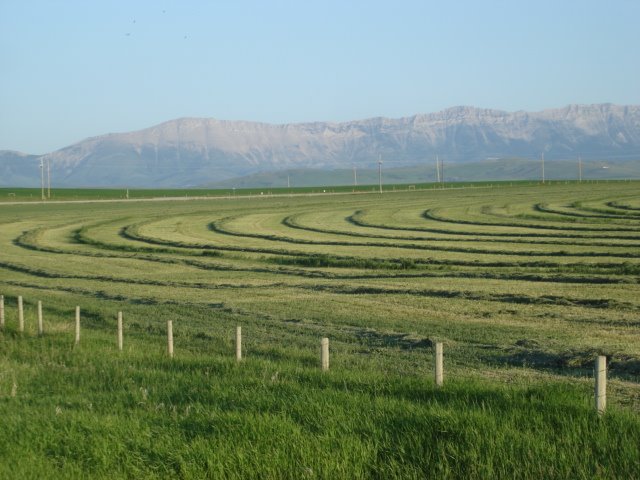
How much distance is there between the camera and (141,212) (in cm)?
9219

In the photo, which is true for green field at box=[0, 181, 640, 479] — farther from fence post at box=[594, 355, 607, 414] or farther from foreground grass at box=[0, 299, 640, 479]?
fence post at box=[594, 355, 607, 414]

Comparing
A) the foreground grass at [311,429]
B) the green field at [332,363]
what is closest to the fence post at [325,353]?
the foreground grass at [311,429]

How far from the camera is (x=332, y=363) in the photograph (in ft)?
60.3

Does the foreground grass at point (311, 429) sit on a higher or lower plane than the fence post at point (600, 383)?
lower

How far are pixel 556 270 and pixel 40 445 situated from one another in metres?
27.0

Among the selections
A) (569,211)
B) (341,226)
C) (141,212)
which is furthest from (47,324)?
(141,212)

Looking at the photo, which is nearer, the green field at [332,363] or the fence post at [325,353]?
the green field at [332,363]

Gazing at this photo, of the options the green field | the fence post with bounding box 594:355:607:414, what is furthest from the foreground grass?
the fence post with bounding box 594:355:607:414

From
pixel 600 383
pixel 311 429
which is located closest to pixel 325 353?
pixel 311 429

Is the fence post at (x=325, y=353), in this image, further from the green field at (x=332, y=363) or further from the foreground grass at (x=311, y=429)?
the green field at (x=332, y=363)

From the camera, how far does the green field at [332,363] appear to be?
11586 millimetres

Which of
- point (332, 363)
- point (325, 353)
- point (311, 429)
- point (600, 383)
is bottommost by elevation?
point (332, 363)

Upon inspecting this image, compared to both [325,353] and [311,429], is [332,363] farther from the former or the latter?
[311,429]

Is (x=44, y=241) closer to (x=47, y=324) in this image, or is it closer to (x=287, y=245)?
(x=287, y=245)
